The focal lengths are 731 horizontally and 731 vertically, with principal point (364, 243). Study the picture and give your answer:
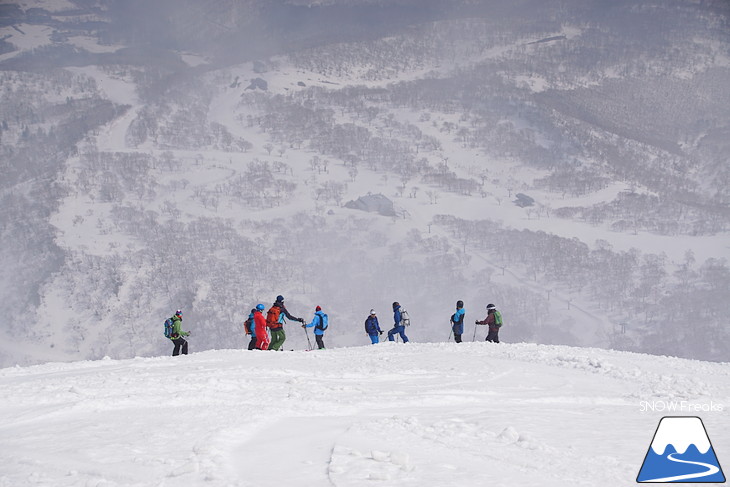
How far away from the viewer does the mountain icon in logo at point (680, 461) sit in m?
6.32

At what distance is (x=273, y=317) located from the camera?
20.1m

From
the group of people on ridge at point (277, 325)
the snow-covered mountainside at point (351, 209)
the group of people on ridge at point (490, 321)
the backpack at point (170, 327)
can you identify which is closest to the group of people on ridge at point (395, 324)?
the group of people on ridge at point (277, 325)

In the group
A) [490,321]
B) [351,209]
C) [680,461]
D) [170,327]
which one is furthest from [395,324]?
[351,209]

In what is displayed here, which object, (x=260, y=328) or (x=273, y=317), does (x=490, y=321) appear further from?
(x=260, y=328)

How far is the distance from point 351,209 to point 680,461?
104024 millimetres

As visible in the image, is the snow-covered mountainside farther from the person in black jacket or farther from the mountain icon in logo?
the mountain icon in logo

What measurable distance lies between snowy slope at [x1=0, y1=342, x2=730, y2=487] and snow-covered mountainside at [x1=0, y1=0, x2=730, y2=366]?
2493 inches

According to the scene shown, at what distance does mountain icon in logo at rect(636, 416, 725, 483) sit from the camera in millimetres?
6316

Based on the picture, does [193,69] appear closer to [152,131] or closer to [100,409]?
[152,131]

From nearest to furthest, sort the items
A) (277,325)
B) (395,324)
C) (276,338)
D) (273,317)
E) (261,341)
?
(273,317) → (277,325) → (276,338) → (261,341) → (395,324)

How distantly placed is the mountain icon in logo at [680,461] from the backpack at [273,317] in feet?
44.6

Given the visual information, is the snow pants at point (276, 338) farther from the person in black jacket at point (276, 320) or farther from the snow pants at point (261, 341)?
the snow pants at point (261, 341)

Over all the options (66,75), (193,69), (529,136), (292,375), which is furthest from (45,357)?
(193,69)

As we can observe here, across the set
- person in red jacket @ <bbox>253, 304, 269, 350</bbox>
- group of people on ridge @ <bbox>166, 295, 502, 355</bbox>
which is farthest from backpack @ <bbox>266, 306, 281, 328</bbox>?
person in red jacket @ <bbox>253, 304, 269, 350</bbox>
